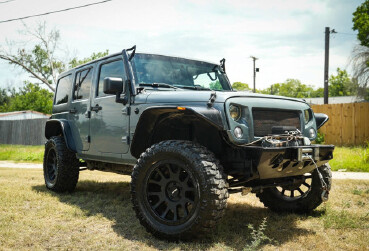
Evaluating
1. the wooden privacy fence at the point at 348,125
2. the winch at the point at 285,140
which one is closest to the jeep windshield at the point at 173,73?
the winch at the point at 285,140

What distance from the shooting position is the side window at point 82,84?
5.96m

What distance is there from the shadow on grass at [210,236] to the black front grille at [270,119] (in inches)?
45.6

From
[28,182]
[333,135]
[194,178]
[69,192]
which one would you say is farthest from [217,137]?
[333,135]

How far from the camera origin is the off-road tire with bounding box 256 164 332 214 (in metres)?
4.75

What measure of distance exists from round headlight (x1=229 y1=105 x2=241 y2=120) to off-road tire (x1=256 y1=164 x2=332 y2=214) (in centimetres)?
160

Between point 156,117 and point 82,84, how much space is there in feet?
8.11

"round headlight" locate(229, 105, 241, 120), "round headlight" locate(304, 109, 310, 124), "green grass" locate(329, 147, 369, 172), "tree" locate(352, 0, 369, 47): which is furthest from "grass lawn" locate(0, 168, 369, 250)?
"tree" locate(352, 0, 369, 47)

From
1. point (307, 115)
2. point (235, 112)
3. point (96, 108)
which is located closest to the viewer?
point (235, 112)

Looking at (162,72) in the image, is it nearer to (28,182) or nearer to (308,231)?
(308,231)

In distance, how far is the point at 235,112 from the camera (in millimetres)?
3770

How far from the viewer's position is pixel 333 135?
1589 cm

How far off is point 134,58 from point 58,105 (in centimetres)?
269

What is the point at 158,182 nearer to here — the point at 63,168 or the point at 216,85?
the point at 216,85

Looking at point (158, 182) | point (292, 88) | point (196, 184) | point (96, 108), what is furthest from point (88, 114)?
point (292, 88)
